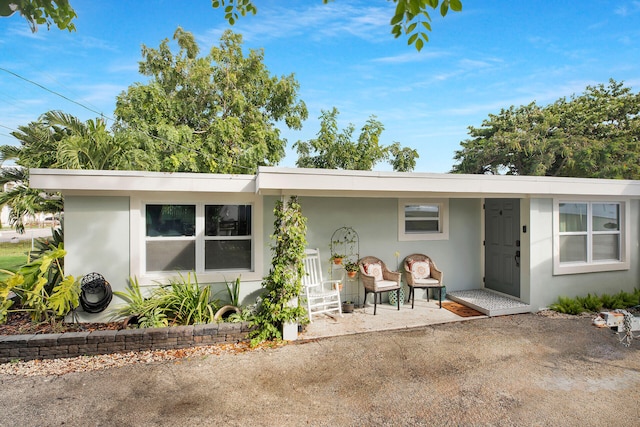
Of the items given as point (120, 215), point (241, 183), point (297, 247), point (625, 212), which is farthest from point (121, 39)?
point (625, 212)

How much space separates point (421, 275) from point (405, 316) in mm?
1062

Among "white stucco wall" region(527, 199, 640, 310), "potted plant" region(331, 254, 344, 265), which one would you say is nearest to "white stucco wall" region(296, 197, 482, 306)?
"potted plant" region(331, 254, 344, 265)

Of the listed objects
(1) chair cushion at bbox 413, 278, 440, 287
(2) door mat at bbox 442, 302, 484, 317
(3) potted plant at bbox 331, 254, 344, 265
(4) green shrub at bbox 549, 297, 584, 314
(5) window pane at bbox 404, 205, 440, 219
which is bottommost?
(2) door mat at bbox 442, 302, 484, 317

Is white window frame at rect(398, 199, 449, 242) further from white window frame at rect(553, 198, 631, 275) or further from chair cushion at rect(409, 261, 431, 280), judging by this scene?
white window frame at rect(553, 198, 631, 275)

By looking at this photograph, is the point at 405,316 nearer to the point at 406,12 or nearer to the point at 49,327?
the point at 406,12

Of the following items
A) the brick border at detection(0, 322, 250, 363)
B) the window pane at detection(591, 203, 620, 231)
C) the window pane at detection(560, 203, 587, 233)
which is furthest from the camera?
the window pane at detection(591, 203, 620, 231)

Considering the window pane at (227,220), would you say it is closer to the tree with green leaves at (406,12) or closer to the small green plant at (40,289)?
the small green plant at (40,289)

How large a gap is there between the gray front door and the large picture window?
2.22ft

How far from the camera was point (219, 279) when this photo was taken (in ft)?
18.1

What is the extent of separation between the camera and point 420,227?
269 inches

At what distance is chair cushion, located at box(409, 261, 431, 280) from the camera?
253 inches

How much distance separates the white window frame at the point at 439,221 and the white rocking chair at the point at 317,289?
1802 mm

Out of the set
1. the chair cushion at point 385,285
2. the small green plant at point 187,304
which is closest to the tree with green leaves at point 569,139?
the chair cushion at point 385,285

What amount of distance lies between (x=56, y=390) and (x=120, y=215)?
8.33 ft
